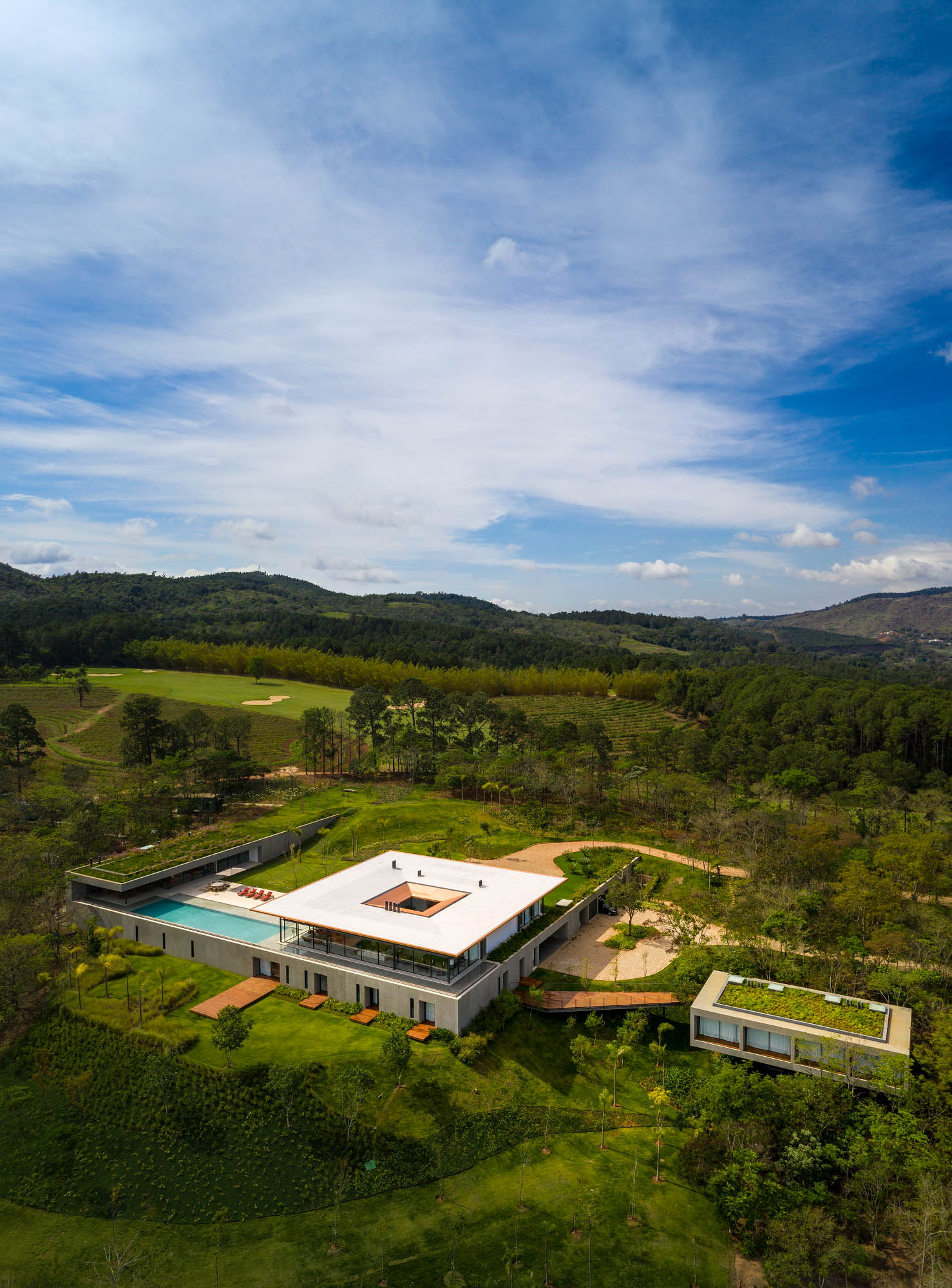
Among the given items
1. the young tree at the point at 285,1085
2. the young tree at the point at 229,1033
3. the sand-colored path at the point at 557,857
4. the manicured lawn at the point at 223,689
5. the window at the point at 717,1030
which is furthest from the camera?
the manicured lawn at the point at 223,689

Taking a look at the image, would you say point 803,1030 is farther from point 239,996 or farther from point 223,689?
point 223,689

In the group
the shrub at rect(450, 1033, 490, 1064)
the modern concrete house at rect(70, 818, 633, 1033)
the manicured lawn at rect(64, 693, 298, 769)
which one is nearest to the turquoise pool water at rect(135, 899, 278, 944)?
the modern concrete house at rect(70, 818, 633, 1033)

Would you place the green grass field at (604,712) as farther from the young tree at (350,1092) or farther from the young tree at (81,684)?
the young tree at (350,1092)

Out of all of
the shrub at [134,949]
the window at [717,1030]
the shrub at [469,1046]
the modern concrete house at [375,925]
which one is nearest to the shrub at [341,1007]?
the modern concrete house at [375,925]

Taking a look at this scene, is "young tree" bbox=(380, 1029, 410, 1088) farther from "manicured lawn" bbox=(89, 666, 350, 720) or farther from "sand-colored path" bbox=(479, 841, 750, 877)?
"manicured lawn" bbox=(89, 666, 350, 720)

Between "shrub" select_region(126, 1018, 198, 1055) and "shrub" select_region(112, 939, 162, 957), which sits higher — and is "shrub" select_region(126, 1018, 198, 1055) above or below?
below

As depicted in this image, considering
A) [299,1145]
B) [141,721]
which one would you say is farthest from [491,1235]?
[141,721]
